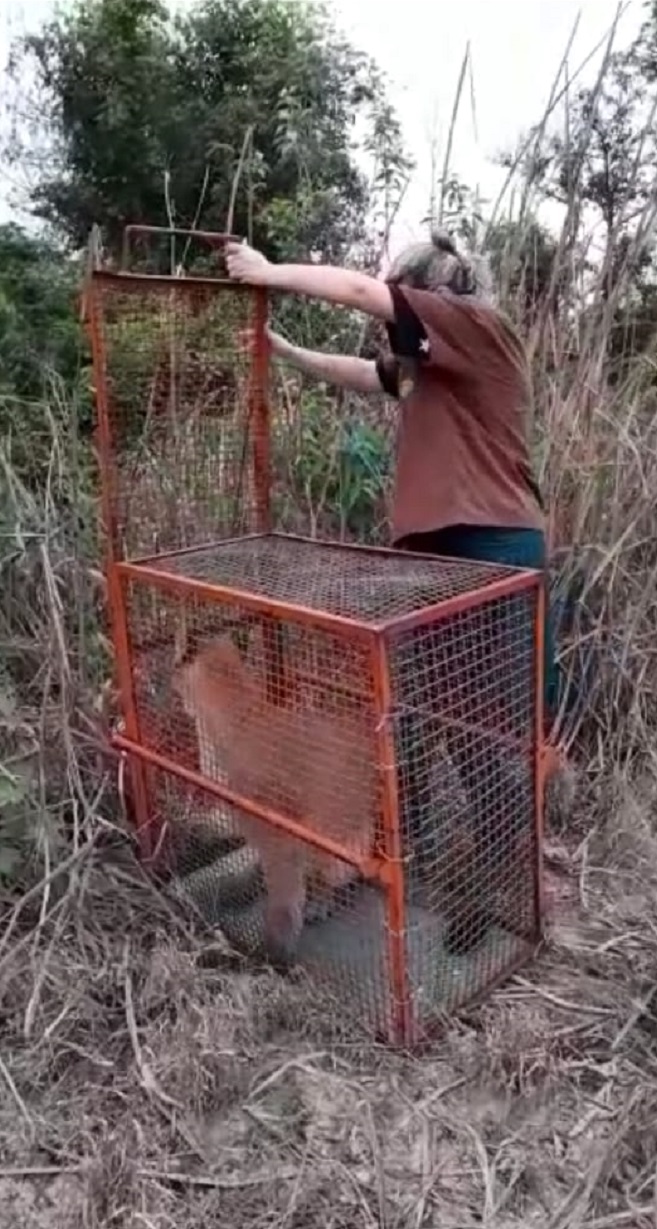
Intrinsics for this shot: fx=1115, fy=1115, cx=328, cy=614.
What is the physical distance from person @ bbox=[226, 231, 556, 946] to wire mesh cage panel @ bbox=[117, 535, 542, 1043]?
0.25 ft

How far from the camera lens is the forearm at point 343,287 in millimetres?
1756

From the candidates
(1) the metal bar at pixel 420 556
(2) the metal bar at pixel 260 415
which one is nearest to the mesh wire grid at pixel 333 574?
(1) the metal bar at pixel 420 556

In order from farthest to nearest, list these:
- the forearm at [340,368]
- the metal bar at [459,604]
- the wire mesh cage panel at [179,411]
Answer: the forearm at [340,368] < the wire mesh cage panel at [179,411] < the metal bar at [459,604]

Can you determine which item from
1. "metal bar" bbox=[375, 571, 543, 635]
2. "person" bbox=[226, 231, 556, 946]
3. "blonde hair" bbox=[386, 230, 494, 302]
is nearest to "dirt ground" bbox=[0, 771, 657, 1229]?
"person" bbox=[226, 231, 556, 946]

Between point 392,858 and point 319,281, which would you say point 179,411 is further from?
point 392,858

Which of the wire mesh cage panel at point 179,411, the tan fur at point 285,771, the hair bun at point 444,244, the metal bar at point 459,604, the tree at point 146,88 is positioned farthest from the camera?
the tree at point 146,88

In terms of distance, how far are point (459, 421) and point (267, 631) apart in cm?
52

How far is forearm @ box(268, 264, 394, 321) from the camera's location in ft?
5.76

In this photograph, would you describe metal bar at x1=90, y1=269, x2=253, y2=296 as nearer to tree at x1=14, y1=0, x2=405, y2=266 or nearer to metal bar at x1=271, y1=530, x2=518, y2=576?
metal bar at x1=271, y1=530, x2=518, y2=576

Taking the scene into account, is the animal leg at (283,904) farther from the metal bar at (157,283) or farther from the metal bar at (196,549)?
the metal bar at (157,283)

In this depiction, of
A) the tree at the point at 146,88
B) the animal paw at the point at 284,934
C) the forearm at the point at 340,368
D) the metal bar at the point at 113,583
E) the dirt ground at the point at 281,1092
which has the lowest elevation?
the dirt ground at the point at 281,1092

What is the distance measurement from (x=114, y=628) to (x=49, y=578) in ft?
0.57

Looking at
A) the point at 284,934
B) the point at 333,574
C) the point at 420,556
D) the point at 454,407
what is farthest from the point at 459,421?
the point at 284,934

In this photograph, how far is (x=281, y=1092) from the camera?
151 centimetres
